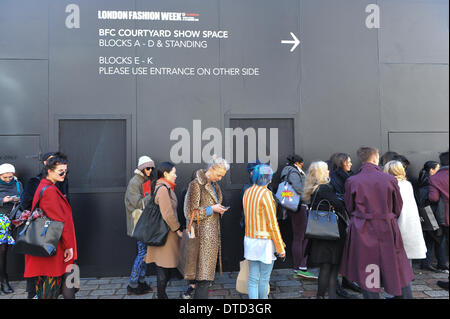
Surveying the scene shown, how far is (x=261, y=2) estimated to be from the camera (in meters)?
5.48

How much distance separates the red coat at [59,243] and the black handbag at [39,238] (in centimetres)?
7

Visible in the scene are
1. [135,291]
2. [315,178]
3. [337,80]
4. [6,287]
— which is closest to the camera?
[315,178]

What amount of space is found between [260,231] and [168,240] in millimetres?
1206

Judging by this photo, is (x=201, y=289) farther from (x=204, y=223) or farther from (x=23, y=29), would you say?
(x=23, y=29)

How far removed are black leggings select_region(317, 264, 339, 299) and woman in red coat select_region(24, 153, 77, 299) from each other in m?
2.90

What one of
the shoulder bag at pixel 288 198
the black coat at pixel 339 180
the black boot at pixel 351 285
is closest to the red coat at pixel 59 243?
the shoulder bag at pixel 288 198

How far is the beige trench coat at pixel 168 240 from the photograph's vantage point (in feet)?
12.0

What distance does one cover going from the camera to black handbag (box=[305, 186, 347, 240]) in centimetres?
351

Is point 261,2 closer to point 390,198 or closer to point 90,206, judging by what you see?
point 390,198

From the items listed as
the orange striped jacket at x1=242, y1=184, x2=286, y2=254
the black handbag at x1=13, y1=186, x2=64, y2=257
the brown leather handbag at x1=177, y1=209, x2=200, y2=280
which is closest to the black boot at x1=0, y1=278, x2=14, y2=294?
the black handbag at x1=13, y1=186, x2=64, y2=257

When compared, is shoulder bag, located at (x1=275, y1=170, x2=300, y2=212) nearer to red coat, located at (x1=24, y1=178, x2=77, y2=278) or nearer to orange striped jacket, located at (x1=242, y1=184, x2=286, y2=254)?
orange striped jacket, located at (x1=242, y1=184, x2=286, y2=254)

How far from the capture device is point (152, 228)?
145 inches

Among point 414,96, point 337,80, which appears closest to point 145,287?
point 337,80

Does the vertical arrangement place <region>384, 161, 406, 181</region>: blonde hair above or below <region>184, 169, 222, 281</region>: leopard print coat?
above
